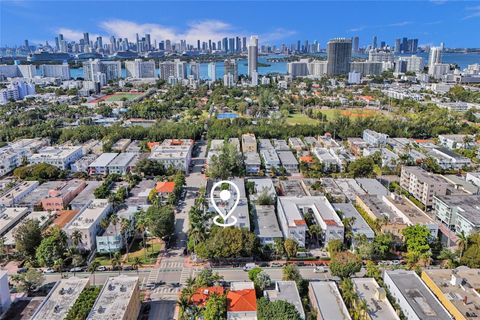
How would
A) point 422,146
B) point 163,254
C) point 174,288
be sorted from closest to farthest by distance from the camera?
point 174,288, point 163,254, point 422,146

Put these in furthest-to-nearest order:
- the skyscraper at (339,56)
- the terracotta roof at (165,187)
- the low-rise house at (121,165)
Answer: the skyscraper at (339,56)
the low-rise house at (121,165)
the terracotta roof at (165,187)

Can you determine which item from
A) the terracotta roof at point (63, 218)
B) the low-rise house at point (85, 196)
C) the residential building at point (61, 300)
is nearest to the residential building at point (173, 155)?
the low-rise house at point (85, 196)

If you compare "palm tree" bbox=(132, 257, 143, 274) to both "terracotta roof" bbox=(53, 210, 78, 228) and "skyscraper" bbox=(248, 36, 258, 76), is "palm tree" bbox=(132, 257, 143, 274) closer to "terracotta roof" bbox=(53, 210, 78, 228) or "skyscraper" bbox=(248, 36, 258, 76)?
"terracotta roof" bbox=(53, 210, 78, 228)

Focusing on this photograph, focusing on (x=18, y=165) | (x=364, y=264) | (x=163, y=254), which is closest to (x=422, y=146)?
(x=364, y=264)

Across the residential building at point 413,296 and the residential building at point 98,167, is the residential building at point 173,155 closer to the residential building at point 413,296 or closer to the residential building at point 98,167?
the residential building at point 98,167

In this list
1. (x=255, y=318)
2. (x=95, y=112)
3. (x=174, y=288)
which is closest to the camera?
(x=255, y=318)

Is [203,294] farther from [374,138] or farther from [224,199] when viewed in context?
[374,138]

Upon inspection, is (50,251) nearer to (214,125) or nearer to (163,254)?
(163,254)
